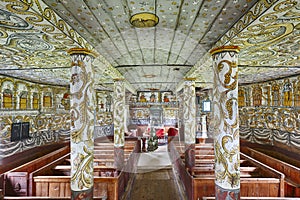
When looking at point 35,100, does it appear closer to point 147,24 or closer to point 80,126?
point 80,126

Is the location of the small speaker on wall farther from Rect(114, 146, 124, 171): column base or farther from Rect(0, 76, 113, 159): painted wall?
Rect(114, 146, 124, 171): column base

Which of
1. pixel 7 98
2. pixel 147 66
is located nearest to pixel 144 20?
pixel 147 66

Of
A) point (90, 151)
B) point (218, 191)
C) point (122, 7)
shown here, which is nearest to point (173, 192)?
point (218, 191)

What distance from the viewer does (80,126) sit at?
2490 millimetres

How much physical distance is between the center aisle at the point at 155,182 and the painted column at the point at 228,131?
257 cm

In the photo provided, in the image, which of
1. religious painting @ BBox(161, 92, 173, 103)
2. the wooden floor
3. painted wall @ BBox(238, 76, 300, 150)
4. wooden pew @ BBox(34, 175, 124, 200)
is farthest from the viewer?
religious painting @ BBox(161, 92, 173, 103)

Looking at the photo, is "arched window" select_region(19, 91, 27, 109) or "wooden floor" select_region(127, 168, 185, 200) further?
"arched window" select_region(19, 91, 27, 109)

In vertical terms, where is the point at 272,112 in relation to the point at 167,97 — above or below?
below

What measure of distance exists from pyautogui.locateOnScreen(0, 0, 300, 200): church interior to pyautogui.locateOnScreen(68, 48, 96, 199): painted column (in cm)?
1

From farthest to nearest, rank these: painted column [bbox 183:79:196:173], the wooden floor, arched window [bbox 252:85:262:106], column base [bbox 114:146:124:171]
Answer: arched window [bbox 252:85:262:106] → painted column [bbox 183:79:196:173] → column base [bbox 114:146:124:171] → the wooden floor

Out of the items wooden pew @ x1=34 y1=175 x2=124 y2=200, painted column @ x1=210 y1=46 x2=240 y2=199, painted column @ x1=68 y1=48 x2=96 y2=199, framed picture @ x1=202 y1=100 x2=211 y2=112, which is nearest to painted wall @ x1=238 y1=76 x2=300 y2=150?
framed picture @ x1=202 y1=100 x2=211 y2=112

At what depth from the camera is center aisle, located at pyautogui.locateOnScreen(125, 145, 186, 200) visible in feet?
15.7

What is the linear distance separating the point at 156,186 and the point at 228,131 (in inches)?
150

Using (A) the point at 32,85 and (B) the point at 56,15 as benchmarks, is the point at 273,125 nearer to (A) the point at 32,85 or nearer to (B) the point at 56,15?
(B) the point at 56,15
